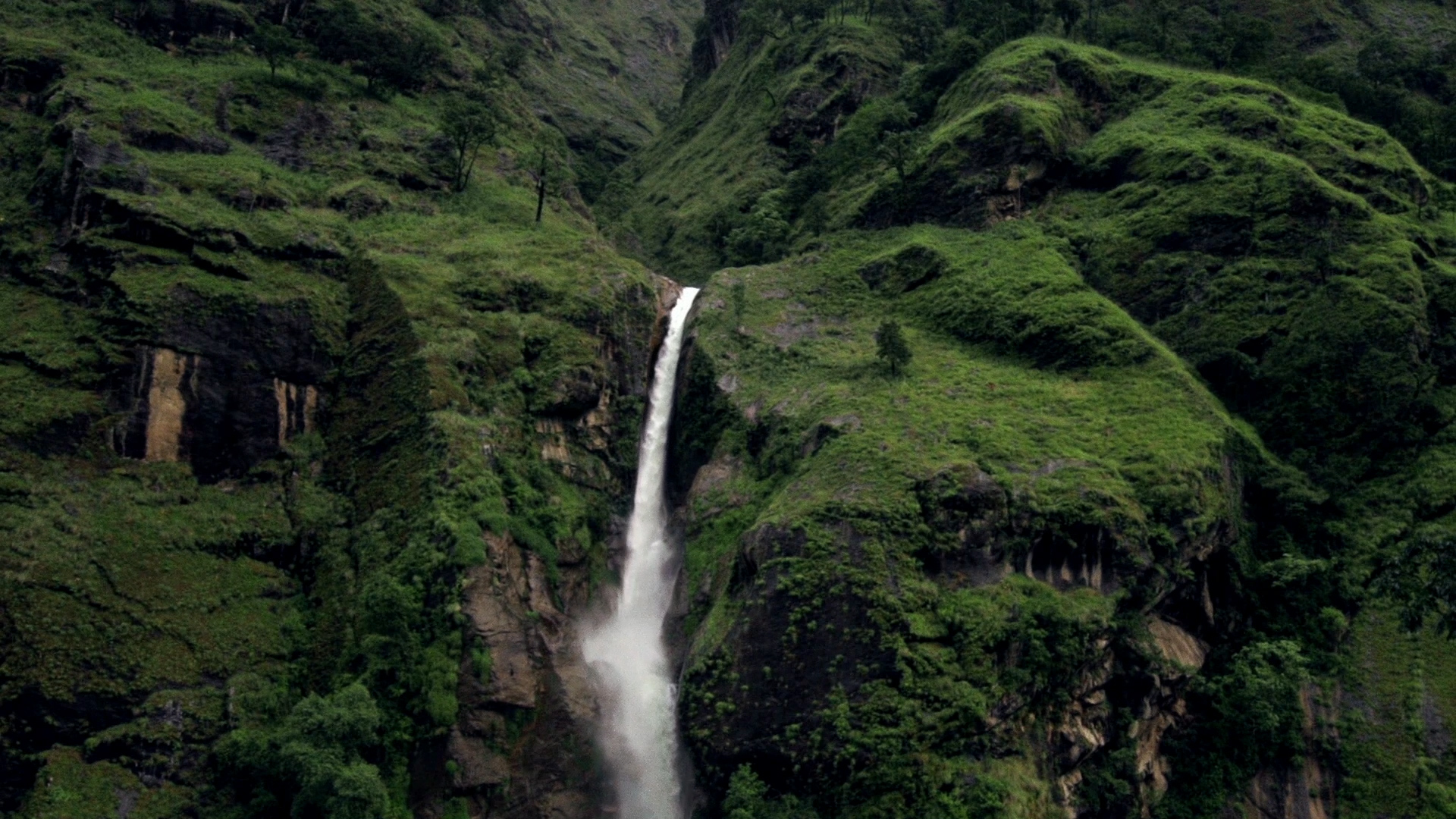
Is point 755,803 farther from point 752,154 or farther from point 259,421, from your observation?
point 752,154

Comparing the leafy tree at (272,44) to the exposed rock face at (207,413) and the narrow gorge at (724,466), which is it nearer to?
the narrow gorge at (724,466)

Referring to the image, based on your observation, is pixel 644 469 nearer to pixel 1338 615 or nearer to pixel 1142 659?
pixel 1142 659

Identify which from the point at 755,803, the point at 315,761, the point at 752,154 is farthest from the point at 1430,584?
the point at 752,154

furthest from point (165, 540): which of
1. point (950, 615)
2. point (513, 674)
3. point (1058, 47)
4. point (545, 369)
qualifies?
point (1058, 47)

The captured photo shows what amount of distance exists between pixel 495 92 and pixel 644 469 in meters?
41.6

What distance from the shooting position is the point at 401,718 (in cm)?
3278

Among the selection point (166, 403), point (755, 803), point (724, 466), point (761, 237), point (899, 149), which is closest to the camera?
point (755, 803)

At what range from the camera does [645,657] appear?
3969 centimetres

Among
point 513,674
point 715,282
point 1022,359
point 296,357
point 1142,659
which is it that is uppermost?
point 715,282

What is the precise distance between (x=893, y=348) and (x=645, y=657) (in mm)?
17073

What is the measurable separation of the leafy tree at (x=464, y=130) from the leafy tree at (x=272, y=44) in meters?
→ 9.93

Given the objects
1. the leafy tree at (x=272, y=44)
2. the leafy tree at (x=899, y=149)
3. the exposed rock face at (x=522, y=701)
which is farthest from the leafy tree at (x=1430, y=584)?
the leafy tree at (x=272, y=44)

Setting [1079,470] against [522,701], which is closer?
[522,701]

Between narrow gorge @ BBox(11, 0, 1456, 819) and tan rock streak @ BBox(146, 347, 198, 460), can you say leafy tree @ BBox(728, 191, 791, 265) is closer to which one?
narrow gorge @ BBox(11, 0, 1456, 819)
